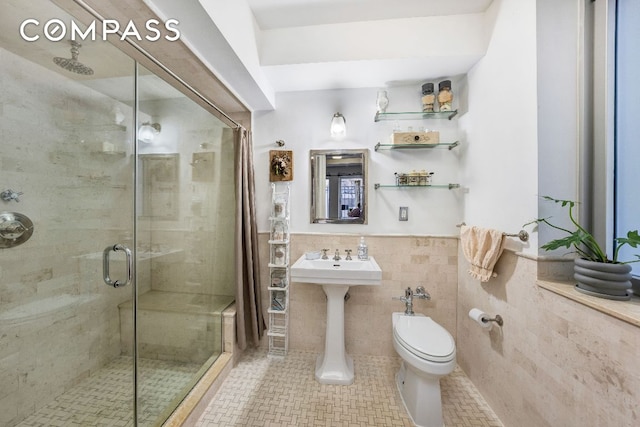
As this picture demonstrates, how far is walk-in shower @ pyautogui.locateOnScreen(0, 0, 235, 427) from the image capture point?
115 cm

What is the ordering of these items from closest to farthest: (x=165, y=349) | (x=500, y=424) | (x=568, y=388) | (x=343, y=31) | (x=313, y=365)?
1. (x=568, y=388)
2. (x=500, y=424)
3. (x=165, y=349)
4. (x=343, y=31)
5. (x=313, y=365)

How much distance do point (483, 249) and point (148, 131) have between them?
2224mm

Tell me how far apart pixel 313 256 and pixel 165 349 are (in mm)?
1165

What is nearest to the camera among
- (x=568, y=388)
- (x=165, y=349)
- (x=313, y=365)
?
(x=568, y=388)

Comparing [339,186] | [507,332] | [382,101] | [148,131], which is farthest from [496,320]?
[148,131]

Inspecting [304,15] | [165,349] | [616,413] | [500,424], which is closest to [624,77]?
[616,413]

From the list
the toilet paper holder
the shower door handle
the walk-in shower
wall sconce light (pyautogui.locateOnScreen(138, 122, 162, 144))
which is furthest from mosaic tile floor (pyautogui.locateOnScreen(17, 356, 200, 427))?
the toilet paper holder

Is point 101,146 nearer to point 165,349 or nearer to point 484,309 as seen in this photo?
point 165,349

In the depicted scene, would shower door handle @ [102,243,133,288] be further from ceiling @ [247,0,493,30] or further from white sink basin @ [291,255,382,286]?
ceiling @ [247,0,493,30]

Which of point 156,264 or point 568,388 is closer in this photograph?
point 568,388

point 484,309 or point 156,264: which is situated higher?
point 156,264

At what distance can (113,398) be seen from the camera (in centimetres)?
129

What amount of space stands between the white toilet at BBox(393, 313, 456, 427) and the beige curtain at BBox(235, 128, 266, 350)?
1122 mm

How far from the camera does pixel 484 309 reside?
5.04 feet
